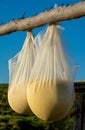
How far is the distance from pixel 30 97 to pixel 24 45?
0.46 meters

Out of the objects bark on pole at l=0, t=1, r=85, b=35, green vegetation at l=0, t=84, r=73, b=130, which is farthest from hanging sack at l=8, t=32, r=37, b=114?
green vegetation at l=0, t=84, r=73, b=130

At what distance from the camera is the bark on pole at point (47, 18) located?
2.43m

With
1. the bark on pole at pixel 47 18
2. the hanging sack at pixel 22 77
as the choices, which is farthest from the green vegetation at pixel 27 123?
the bark on pole at pixel 47 18

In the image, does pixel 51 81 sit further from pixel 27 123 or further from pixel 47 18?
pixel 27 123

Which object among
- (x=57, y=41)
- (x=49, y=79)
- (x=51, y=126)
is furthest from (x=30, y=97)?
(x=51, y=126)

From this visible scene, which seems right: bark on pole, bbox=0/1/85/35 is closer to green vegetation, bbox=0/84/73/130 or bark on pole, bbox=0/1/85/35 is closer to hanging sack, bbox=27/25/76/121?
hanging sack, bbox=27/25/76/121

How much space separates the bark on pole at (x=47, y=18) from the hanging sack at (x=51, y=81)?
0.13 m

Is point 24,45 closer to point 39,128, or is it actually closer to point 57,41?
point 57,41

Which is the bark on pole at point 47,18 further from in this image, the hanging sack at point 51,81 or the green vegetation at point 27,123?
the green vegetation at point 27,123

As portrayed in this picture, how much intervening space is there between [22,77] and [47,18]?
21.6 inches

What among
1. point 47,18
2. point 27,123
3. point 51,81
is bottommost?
point 27,123

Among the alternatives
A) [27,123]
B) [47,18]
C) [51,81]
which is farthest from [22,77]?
[27,123]

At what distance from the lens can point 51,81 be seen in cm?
281

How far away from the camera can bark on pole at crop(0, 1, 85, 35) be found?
7.96ft
